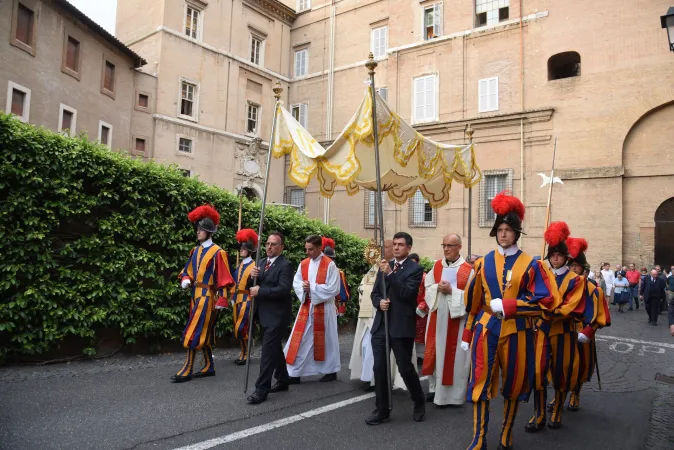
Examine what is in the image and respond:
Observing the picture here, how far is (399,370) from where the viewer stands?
5.21m

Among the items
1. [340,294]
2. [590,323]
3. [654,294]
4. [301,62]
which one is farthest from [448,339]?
[301,62]

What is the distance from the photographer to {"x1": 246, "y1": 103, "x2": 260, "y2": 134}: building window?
2744cm

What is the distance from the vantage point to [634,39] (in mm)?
19203

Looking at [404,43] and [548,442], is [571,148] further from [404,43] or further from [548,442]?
[548,442]

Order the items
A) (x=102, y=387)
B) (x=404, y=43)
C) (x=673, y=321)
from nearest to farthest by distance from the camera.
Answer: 1. (x=673, y=321)
2. (x=102, y=387)
3. (x=404, y=43)

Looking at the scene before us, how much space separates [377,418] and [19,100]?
676 inches

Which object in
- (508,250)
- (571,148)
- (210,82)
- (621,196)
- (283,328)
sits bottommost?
(283,328)

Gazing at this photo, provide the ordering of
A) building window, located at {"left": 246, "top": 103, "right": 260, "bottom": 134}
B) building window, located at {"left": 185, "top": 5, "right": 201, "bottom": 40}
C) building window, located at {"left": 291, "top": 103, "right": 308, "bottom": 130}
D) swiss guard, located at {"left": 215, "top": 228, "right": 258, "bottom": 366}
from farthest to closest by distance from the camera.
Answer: building window, located at {"left": 291, "top": 103, "right": 308, "bottom": 130}, building window, located at {"left": 246, "top": 103, "right": 260, "bottom": 134}, building window, located at {"left": 185, "top": 5, "right": 201, "bottom": 40}, swiss guard, located at {"left": 215, "top": 228, "right": 258, "bottom": 366}

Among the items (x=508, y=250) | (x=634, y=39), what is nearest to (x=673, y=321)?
(x=508, y=250)

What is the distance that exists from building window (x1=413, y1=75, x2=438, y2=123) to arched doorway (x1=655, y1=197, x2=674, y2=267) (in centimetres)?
1027

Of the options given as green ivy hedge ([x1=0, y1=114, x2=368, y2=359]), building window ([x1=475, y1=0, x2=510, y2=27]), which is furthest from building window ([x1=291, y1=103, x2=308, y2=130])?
green ivy hedge ([x1=0, y1=114, x2=368, y2=359])

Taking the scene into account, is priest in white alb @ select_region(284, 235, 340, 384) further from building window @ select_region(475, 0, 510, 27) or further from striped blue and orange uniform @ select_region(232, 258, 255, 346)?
building window @ select_region(475, 0, 510, 27)

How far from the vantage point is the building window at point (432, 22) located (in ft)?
79.2

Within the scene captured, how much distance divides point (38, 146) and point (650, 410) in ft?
28.1
